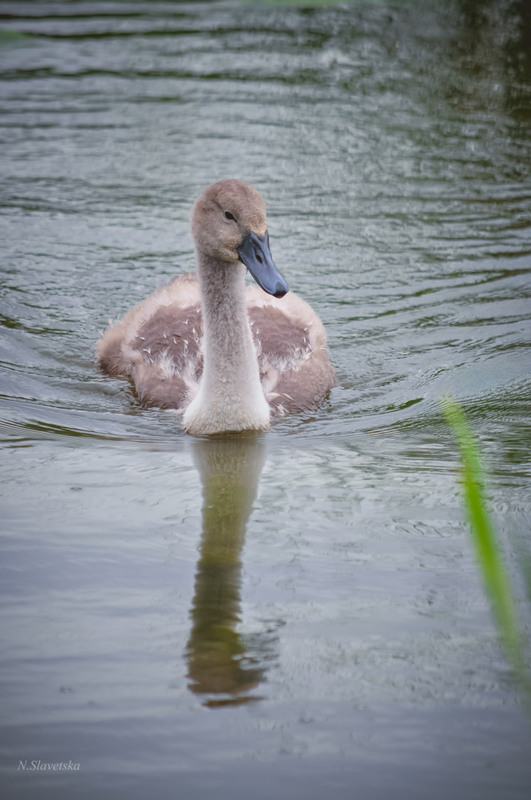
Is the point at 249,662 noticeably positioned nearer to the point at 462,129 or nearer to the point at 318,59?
the point at 462,129

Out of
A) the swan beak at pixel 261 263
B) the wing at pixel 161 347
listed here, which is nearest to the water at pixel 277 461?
the wing at pixel 161 347

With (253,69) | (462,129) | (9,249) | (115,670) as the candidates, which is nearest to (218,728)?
(115,670)

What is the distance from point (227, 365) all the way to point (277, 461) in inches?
29.2

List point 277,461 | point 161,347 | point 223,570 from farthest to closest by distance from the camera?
point 161,347 → point 277,461 → point 223,570

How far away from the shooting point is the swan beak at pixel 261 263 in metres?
5.54

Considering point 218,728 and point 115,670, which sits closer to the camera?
point 218,728

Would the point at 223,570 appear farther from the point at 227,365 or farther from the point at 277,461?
the point at 227,365

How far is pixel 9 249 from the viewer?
934cm

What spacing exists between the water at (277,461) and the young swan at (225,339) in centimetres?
19

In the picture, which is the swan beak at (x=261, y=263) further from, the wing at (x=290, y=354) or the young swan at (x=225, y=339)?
the wing at (x=290, y=354)

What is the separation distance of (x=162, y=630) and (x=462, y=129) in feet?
31.8

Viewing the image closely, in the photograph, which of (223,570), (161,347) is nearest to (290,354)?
(161,347)

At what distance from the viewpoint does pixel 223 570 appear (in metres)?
4.22

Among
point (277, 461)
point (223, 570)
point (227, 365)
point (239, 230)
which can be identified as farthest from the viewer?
point (227, 365)
